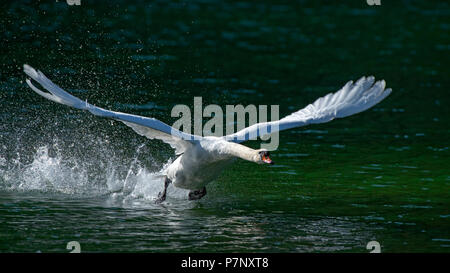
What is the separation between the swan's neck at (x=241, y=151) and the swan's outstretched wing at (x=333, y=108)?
83 centimetres

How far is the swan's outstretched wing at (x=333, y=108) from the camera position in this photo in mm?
17594

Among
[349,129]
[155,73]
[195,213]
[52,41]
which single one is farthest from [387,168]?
[52,41]

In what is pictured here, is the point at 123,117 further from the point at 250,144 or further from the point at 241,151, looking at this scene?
the point at 250,144

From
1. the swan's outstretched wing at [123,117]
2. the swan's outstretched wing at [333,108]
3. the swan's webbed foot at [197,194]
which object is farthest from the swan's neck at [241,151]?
the swan's webbed foot at [197,194]

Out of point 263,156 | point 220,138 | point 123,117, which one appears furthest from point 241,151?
point 123,117

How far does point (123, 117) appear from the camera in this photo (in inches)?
649

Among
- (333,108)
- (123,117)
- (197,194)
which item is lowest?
(197,194)

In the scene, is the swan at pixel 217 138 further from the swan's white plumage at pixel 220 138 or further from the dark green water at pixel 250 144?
the dark green water at pixel 250 144

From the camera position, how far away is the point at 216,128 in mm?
25672

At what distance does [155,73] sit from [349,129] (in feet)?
24.5

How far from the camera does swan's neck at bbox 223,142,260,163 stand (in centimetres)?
1579

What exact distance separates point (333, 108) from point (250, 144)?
6543 millimetres

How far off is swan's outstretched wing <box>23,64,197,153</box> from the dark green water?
1.22m
